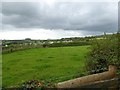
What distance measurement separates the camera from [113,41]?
1465 centimetres

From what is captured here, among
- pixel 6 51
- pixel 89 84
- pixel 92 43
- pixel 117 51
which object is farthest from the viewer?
pixel 6 51

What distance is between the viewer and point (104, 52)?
14.7m

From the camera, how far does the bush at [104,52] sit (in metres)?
14.1

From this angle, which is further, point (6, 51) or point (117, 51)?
point (6, 51)

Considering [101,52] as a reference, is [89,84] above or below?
below

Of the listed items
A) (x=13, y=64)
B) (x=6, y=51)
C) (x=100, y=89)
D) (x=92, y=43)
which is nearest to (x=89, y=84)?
(x=100, y=89)

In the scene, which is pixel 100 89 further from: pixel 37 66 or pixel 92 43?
pixel 37 66

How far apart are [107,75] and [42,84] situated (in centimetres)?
298

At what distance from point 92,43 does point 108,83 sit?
501cm

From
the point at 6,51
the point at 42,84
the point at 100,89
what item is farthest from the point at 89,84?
the point at 6,51

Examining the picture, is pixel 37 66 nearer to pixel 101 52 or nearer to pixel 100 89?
pixel 101 52

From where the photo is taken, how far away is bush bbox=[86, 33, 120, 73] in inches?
553

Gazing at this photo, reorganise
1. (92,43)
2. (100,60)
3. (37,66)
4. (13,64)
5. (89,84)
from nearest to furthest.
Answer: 1. (89,84)
2. (100,60)
3. (92,43)
4. (37,66)
5. (13,64)

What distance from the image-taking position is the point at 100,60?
14.7m
